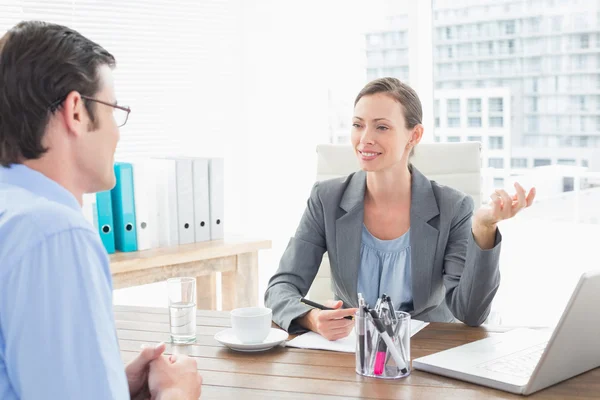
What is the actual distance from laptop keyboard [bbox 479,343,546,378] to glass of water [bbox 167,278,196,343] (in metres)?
0.62

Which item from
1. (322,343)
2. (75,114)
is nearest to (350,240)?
(322,343)

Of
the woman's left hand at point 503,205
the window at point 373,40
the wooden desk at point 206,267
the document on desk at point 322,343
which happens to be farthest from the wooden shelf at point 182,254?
the window at point 373,40

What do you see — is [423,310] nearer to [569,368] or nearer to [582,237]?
[569,368]

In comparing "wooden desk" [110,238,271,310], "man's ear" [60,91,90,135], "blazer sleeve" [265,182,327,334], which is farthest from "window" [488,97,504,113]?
"man's ear" [60,91,90,135]

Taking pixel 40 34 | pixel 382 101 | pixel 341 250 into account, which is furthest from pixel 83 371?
pixel 382 101

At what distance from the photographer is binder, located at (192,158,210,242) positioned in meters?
2.98

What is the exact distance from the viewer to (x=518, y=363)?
1.38 metres

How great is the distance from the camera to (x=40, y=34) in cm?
100

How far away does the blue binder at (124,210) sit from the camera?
275 centimetres

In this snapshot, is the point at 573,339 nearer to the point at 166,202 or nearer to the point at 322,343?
the point at 322,343

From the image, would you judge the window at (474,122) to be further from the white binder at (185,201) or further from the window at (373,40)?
the white binder at (185,201)

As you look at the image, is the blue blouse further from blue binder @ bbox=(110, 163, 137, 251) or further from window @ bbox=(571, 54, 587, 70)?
window @ bbox=(571, 54, 587, 70)

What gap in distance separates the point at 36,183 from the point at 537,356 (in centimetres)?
97

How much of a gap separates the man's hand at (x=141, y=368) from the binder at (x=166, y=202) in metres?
1.65
